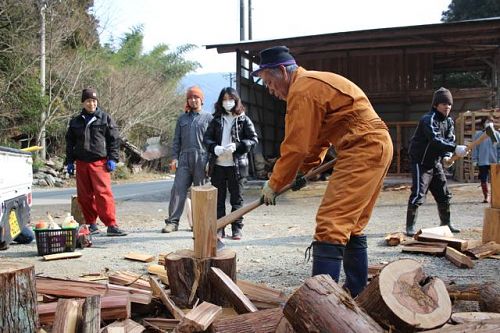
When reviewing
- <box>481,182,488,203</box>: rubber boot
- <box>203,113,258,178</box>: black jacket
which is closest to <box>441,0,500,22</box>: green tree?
<box>481,182,488,203</box>: rubber boot

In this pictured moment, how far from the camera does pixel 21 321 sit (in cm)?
274

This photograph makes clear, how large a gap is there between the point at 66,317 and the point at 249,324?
1010 millimetres

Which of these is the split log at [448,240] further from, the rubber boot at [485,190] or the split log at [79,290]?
Answer: the rubber boot at [485,190]

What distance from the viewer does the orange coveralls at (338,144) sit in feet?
9.68

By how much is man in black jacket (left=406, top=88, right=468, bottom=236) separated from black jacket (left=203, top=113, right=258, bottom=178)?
2200mm

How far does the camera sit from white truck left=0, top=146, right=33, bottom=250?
197 inches

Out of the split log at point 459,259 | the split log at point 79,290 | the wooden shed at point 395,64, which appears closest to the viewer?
the split log at point 79,290

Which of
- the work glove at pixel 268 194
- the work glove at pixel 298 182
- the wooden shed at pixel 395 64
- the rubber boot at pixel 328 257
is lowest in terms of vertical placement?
the rubber boot at pixel 328 257

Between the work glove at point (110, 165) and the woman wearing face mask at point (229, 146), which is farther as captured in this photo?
the work glove at point (110, 165)

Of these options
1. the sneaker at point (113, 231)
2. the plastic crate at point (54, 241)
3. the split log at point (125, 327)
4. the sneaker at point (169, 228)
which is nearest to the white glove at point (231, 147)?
the sneaker at point (169, 228)

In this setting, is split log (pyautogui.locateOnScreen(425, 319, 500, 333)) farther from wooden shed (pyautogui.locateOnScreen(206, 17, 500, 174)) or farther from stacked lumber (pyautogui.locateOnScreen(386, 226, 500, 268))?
wooden shed (pyautogui.locateOnScreen(206, 17, 500, 174))

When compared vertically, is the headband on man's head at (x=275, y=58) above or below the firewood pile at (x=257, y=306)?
above

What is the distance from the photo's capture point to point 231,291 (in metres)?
3.11

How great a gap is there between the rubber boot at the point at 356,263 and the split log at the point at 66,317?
1.81 metres
